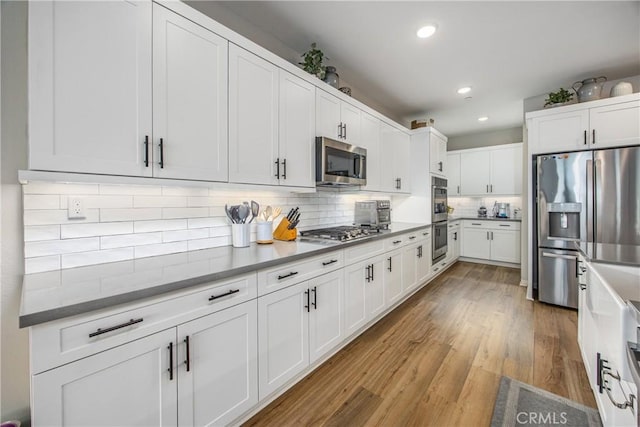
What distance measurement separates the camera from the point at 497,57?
108 inches

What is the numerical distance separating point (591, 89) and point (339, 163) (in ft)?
10.2

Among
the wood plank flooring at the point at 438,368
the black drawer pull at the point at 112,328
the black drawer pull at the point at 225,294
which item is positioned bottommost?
the wood plank flooring at the point at 438,368

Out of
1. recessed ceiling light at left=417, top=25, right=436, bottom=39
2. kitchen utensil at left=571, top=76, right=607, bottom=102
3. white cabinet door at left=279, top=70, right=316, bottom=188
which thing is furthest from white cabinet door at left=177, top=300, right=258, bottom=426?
kitchen utensil at left=571, top=76, right=607, bottom=102

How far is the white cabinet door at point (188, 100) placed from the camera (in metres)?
1.43

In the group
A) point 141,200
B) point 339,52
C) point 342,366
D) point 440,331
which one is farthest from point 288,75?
point 440,331

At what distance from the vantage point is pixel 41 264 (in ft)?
4.20

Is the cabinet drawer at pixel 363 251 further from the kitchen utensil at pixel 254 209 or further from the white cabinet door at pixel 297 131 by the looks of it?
the kitchen utensil at pixel 254 209

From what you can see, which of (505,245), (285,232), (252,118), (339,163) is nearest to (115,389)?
(285,232)

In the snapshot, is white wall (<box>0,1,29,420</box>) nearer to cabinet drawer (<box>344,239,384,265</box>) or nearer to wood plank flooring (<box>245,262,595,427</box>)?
wood plank flooring (<box>245,262,595,427</box>)

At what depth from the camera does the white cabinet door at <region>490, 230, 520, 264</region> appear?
4957 mm

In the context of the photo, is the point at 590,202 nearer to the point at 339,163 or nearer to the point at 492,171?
the point at 492,171

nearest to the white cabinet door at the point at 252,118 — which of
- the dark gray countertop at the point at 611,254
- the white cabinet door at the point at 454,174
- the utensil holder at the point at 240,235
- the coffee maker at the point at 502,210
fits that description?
the utensil holder at the point at 240,235

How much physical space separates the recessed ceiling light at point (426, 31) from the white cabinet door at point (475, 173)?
3.94m

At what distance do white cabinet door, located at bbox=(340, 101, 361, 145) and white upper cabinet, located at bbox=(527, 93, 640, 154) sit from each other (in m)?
2.28
